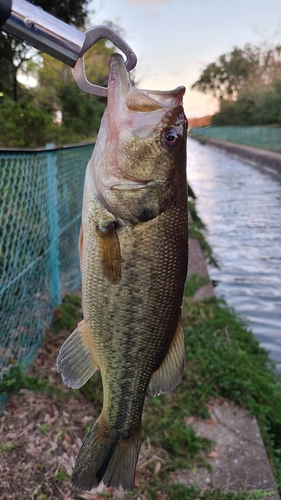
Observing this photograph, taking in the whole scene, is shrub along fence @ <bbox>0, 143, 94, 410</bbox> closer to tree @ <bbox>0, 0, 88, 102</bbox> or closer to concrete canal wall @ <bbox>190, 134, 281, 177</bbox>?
tree @ <bbox>0, 0, 88, 102</bbox>

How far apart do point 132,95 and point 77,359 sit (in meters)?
1.04

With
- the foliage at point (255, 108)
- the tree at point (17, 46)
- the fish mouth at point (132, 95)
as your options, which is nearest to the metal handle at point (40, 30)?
the fish mouth at point (132, 95)

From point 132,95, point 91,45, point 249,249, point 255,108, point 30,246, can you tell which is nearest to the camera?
point 91,45

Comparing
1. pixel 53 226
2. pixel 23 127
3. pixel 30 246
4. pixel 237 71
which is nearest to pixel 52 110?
pixel 23 127

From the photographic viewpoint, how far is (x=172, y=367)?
6.27ft

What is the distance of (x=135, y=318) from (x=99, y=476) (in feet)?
2.10

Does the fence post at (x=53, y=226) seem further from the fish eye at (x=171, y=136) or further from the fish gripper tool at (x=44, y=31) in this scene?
the fish gripper tool at (x=44, y=31)

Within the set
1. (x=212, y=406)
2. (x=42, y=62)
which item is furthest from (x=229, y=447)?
(x=42, y=62)

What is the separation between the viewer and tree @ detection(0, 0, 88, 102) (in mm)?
10250

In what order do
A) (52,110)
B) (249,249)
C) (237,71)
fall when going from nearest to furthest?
1. (249,249)
2. (52,110)
3. (237,71)

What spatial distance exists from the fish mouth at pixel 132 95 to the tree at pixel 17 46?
929cm

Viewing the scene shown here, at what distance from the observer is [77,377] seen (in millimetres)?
1889

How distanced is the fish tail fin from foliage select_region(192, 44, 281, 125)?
125ft

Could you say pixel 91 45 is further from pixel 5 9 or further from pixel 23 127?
pixel 23 127
